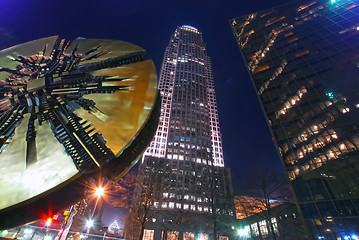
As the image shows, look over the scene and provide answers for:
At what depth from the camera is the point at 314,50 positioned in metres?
29.8

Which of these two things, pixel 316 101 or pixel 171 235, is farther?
pixel 171 235

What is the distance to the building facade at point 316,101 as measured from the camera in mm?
19312

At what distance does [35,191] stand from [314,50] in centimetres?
4054

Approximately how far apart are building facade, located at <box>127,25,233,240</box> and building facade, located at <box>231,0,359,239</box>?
15.5 metres

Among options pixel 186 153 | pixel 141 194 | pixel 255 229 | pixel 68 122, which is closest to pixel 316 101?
pixel 141 194

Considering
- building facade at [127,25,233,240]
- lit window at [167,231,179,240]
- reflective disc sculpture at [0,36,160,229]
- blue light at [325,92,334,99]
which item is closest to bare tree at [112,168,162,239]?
building facade at [127,25,233,240]

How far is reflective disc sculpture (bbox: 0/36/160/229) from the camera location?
192 cm

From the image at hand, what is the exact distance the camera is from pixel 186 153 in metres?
70.9

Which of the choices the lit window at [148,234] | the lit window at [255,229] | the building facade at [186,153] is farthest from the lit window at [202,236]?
the lit window at [255,229]

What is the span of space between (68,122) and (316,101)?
3283cm

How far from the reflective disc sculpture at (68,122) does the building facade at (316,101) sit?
26290mm

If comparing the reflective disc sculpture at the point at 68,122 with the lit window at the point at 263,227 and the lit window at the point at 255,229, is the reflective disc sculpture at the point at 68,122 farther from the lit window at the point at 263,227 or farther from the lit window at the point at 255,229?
the lit window at the point at 255,229

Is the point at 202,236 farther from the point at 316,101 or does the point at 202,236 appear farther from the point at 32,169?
the point at 32,169

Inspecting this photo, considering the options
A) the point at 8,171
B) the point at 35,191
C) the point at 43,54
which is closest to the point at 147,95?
the point at 35,191
